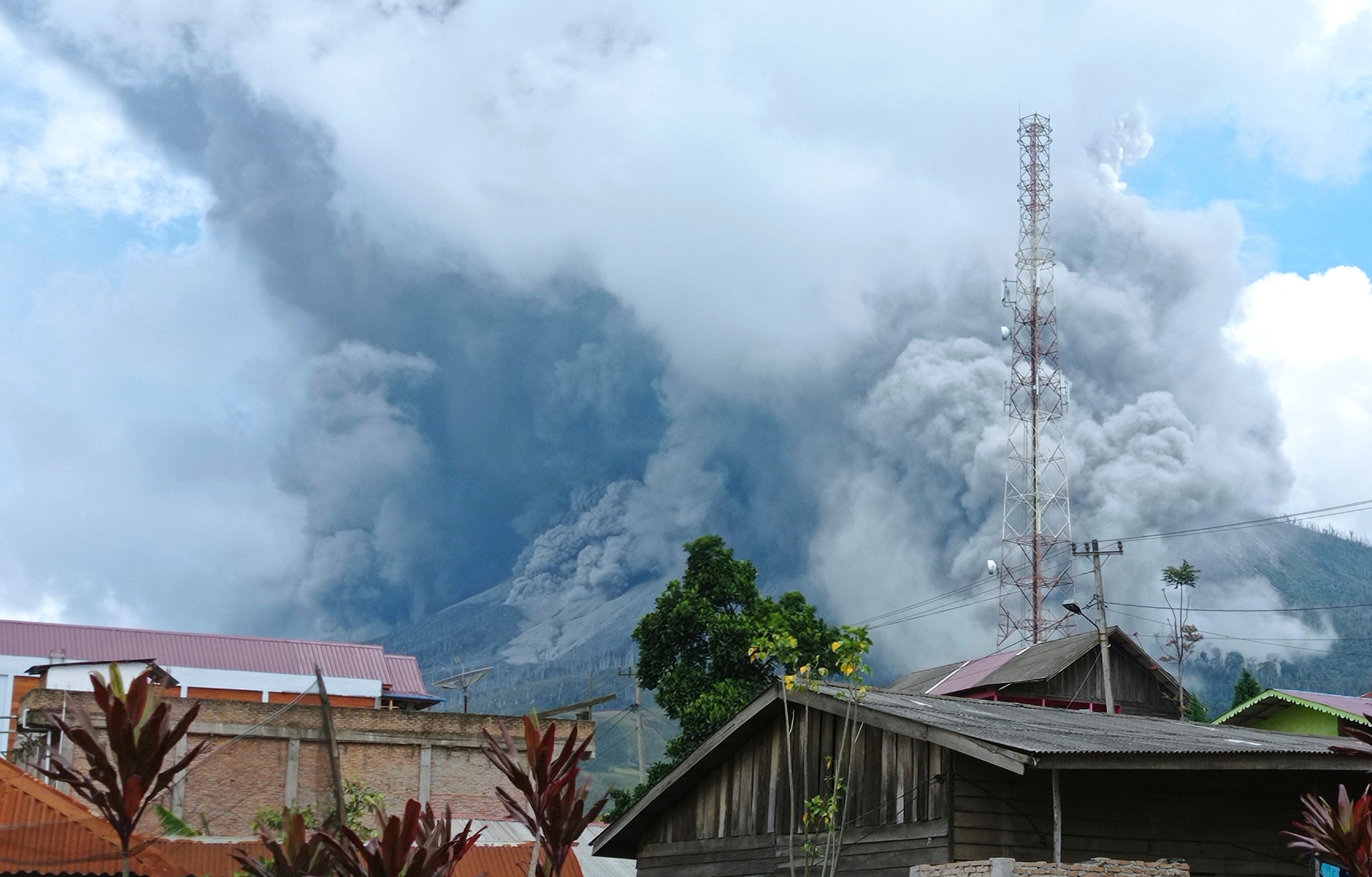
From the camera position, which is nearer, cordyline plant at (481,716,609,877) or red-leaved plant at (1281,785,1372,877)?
cordyline plant at (481,716,609,877)

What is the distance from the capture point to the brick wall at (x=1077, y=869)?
41.9 feet

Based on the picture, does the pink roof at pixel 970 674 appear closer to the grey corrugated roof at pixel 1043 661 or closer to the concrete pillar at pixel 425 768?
the grey corrugated roof at pixel 1043 661

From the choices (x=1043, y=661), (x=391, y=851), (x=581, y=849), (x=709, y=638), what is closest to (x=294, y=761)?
(x=391, y=851)

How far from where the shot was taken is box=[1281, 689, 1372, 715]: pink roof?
31.2 metres

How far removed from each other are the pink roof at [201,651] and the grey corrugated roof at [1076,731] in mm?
38487

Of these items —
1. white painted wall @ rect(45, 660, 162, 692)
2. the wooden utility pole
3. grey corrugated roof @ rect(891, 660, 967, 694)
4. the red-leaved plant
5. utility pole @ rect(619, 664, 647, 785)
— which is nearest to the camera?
the wooden utility pole

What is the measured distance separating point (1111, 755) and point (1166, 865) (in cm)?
117

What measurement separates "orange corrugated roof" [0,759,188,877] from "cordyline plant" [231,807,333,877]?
0.77 metres

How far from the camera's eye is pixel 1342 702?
108ft

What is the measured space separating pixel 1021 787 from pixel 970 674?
33.5 m

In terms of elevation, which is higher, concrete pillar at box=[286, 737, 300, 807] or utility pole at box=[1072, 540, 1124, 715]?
utility pole at box=[1072, 540, 1124, 715]

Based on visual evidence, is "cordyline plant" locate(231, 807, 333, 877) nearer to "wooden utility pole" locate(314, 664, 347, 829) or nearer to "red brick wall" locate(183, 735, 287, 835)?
"wooden utility pole" locate(314, 664, 347, 829)

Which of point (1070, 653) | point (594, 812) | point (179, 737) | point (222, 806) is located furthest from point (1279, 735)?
point (1070, 653)

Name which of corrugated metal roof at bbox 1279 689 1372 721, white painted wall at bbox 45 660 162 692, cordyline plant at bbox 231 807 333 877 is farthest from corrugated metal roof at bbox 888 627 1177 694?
cordyline plant at bbox 231 807 333 877
